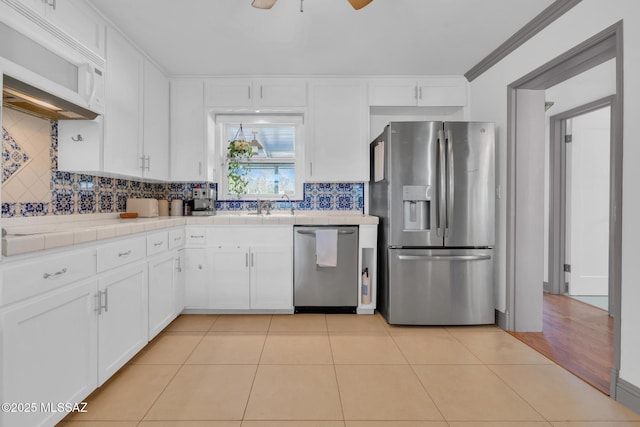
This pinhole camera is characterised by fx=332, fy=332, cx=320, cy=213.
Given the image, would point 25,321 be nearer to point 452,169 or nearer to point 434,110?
point 452,169

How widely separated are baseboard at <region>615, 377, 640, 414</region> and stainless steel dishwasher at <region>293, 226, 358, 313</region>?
1.87 metres

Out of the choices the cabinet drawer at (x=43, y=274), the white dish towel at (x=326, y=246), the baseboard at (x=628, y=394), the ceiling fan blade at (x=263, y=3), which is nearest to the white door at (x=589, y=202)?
the baseboard at (x=628, y=394)

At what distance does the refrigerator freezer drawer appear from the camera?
286 centimetres

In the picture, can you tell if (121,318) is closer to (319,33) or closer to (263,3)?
(263,3)

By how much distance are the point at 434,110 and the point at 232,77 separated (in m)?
2.23

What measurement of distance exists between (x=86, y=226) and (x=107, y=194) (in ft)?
2.63

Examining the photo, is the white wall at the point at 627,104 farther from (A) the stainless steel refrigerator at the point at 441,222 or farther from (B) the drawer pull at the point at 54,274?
(B) the drawer pull at the point at 54,274

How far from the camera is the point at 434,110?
12.2ft

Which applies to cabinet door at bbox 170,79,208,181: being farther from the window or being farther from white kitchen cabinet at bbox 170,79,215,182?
the window

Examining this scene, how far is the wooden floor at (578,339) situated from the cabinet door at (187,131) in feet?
11.2

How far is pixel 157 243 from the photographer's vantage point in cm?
249

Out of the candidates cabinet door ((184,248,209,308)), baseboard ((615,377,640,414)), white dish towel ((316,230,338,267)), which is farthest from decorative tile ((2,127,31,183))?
baseboard ((615,377,640,414))

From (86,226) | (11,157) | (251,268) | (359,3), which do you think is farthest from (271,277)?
(359,3)

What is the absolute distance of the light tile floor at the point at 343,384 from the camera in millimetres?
1658
